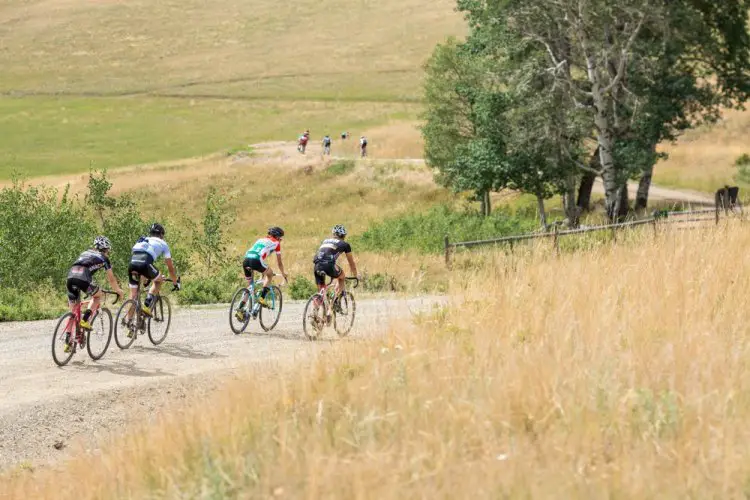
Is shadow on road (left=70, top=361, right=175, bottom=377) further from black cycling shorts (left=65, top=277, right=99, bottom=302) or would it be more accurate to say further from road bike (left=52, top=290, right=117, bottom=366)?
black cycling shorts (left=65, top=277, right=99, bottom=302)

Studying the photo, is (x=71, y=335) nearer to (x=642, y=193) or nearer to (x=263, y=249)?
(x=263, y=249)

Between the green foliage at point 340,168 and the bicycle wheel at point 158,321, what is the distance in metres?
47.9

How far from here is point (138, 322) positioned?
17.1 metres

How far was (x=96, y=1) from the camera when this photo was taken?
186625 mm

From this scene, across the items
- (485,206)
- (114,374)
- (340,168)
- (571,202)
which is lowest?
(114,374)

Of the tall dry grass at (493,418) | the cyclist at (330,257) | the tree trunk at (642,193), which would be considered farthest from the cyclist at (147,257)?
the tree trunk at (642,193)

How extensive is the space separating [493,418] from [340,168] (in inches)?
2381

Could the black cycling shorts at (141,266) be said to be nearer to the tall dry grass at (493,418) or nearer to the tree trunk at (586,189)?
the tall dry grass at (493,418)

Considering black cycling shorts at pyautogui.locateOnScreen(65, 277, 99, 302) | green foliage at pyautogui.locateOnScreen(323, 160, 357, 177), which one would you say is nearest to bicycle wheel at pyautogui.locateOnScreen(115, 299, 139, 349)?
black cycling shorts at pyautogui.locateOnScreen(65, 277, 99, 302)

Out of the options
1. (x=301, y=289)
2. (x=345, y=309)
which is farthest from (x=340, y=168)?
(x=345, y=309)

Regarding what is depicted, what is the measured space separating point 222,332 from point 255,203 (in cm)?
4526

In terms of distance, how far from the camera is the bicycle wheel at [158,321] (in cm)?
1756

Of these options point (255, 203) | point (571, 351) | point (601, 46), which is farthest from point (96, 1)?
point (571, 351)

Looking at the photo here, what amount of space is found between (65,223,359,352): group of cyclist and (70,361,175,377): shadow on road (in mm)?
471
